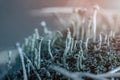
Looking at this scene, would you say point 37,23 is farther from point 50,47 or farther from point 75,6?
point 50,47

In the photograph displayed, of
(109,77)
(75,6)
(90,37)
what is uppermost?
(75,6)

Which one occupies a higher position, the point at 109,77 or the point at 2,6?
the point at 2,6

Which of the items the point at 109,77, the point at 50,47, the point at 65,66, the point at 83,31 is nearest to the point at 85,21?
the point at 83,31

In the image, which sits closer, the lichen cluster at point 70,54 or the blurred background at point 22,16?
the lichen cluster at point 70,54

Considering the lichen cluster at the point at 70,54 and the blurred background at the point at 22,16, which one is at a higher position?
the blurred background at the point at 22,16

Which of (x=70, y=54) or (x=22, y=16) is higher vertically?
(x=22, y=16)

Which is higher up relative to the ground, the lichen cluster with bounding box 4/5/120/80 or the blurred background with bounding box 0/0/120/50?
the blurred background with bounding box 0/0/120/50

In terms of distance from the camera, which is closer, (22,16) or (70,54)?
(70,54)

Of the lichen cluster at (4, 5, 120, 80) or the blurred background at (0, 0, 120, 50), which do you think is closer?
the lichen cluster at (4, 5, 120, 80)
